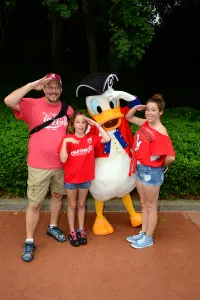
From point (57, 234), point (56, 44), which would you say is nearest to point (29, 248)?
point (57, 234)

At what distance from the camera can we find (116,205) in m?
5.18

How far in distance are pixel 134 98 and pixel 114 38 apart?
2662 mm

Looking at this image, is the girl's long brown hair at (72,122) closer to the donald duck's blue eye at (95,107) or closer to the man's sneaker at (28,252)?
the donald duck's blue eye at (95,107)

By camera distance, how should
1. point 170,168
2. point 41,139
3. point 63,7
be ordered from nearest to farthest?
point 41,139
point 170,168
point 63,7

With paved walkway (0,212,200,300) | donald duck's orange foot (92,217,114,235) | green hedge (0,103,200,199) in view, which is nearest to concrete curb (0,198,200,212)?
green hedge (0,103,200,199)

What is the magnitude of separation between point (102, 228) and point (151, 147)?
47.1 inches

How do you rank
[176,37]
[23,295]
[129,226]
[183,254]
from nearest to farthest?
1. [23,295]
2. [183,254]
3. [129,226]
4. [176,37]

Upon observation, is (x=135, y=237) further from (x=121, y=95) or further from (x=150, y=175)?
(x=121, y=95)

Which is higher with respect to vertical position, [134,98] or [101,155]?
[134,98]

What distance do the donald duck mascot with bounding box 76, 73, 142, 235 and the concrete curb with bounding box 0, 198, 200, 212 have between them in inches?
31.4

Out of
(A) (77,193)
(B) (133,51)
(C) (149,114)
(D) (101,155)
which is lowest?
(A) (77,193)

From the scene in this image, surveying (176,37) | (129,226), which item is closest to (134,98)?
(129,226)

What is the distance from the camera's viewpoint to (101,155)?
166 inches

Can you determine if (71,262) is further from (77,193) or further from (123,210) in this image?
(123,210)
